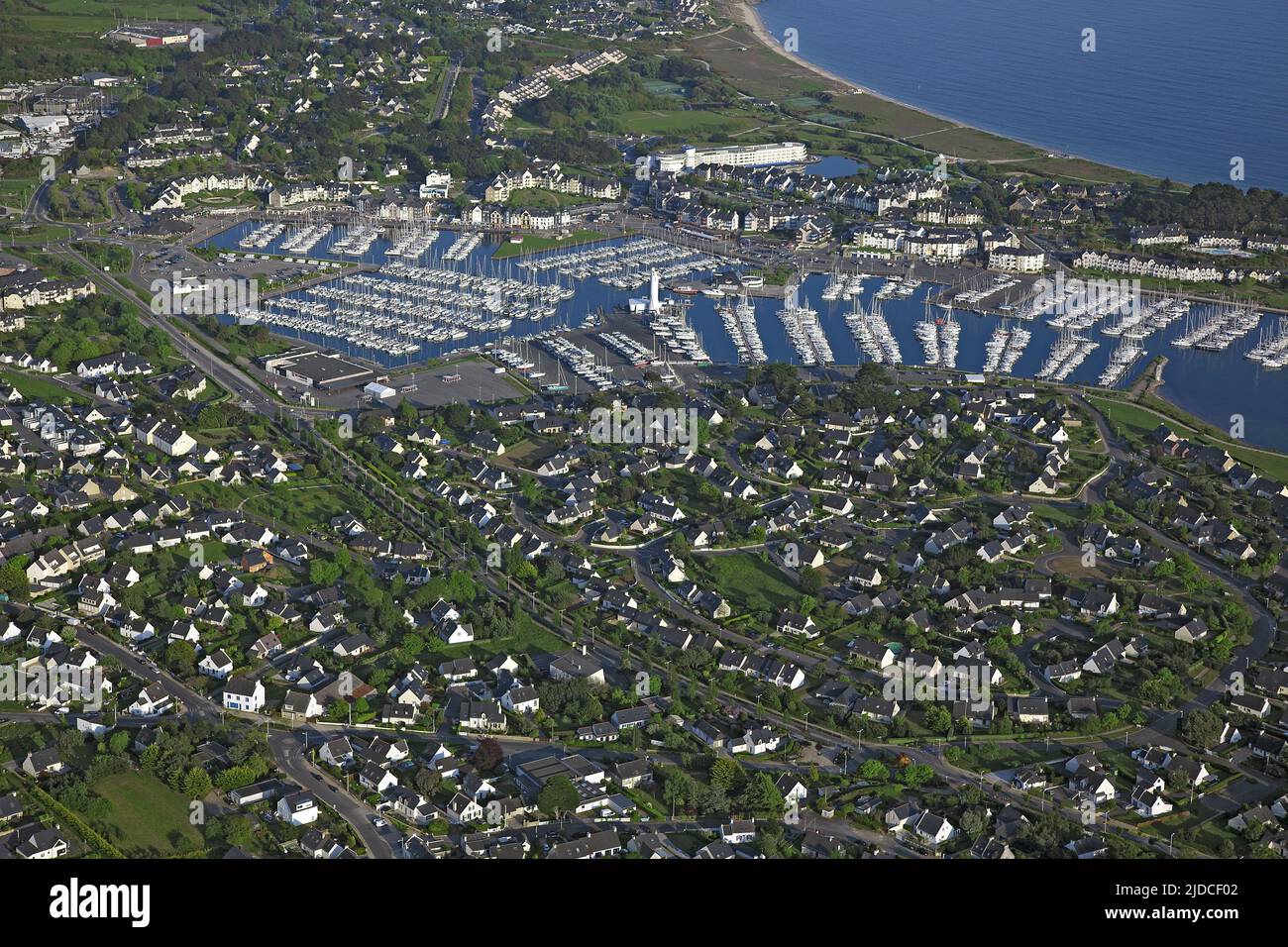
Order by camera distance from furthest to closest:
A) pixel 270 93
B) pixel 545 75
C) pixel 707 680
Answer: pixel 545 75 → pixel 270 93 → pixel 707 680

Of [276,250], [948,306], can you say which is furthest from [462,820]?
[276,250]

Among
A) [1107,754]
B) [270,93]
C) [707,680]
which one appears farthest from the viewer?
[270,93]

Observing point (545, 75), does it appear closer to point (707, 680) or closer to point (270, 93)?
point (270, 93)

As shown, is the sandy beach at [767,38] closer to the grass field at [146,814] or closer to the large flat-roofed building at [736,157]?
the large flat-roofed building at [736,157]

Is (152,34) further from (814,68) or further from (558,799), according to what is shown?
(558,799)

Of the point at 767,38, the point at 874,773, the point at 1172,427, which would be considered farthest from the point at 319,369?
the point at 767,38

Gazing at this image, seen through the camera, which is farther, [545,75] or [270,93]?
[545,75]
